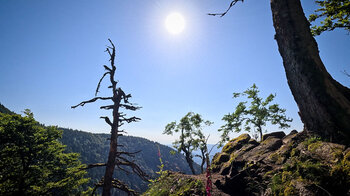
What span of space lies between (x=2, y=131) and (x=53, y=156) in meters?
5.92

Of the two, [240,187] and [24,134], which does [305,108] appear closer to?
[240,187]

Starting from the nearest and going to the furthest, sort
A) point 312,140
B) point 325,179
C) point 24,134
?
point 325,179 → point 312,140 → point 24,134

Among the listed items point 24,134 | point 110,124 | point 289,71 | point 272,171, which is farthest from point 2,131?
point 289,71

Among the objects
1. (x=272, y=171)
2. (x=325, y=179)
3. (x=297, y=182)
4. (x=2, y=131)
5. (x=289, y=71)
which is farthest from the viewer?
(x=2, y=131)

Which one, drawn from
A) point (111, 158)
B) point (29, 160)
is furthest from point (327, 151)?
point (29, 160)

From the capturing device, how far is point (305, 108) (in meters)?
5.38

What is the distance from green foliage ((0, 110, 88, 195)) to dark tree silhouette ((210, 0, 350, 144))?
17.1 metres

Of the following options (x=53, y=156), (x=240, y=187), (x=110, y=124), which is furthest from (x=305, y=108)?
(x=53, y=156)

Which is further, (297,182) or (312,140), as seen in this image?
(312,140)

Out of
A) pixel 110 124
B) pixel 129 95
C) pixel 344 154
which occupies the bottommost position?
pixel 344 154

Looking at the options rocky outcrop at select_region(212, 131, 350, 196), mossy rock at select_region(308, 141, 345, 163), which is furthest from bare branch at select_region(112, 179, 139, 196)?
mossy rock at select_region(308, 141, 345, 163)

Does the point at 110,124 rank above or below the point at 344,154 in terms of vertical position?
above

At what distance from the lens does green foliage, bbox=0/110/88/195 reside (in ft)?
45.0

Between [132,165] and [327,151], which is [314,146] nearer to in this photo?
[327,151]
